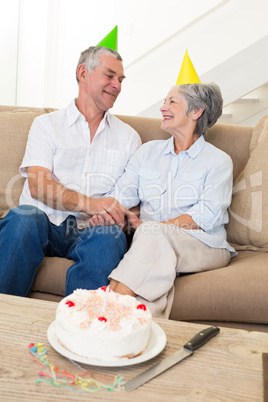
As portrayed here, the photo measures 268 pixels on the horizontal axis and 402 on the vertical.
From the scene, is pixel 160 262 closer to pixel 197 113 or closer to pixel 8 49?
pixel 197 113

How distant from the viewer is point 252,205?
2.04 metres

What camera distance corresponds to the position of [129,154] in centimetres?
227

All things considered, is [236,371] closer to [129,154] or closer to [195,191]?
[195,191]

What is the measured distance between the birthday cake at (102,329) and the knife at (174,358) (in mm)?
49

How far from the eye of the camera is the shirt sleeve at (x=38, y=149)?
214 centimetres

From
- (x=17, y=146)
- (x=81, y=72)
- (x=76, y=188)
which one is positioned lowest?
(x=76, y=188)

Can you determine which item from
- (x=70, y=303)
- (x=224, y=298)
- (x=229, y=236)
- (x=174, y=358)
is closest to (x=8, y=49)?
(x=229, y=236)

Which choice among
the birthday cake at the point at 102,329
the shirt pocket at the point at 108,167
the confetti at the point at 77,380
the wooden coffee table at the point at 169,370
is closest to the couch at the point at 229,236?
the shirt pocket at the point at 108,167

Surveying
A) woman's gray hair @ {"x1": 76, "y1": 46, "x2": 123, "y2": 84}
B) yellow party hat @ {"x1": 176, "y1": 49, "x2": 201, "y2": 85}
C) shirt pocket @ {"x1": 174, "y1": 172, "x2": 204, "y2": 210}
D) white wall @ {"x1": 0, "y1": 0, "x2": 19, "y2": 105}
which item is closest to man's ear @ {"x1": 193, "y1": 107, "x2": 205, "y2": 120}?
yellow party hat @ {"x1": 176, "y1": 49, "x2": 201, "y2": 85}

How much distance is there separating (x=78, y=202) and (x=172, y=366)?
3.95 feet

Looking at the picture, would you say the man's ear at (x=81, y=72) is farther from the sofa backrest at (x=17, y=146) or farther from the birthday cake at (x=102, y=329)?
the birthday cake at (x=102, y=329)

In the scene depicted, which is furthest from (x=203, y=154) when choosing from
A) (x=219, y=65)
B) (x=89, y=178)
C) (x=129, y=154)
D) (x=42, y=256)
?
(x=219, y=65)

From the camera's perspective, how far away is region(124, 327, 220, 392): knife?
89 cm

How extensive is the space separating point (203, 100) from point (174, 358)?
1.44m
